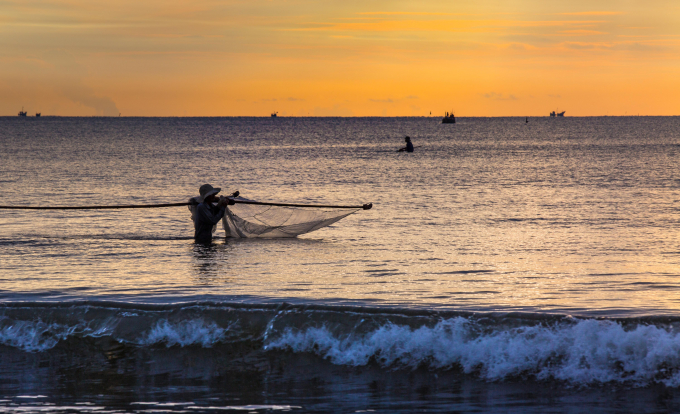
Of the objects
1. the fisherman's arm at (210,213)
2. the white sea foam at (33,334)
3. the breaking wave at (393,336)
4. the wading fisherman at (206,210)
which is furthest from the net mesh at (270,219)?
the white sea foam at (33,334)

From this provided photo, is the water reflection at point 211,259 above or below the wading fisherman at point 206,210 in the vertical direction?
below

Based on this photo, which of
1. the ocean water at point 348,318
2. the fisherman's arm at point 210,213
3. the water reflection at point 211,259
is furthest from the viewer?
the fisherman's arm at point 210,213

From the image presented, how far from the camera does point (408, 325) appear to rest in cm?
696

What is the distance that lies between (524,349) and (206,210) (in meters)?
7.25

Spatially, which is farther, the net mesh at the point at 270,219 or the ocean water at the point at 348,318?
the net mesh at the point at 270,219

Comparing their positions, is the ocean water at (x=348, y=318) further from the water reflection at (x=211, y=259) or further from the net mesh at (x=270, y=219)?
the net mesh at (x=270, y=219)

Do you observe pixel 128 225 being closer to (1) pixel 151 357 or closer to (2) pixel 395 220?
(2) pixel 395 220

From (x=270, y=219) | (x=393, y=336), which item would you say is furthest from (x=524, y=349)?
(x=270, y=219)

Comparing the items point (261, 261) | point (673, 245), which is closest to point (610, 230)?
point (673, 245)

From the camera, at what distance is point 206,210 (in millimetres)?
12219

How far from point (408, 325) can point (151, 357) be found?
2713 millimetres

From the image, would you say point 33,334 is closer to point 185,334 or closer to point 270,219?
point 185,334

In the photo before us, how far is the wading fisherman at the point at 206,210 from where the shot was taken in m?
12.0

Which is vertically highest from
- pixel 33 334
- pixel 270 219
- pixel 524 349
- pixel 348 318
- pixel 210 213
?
pixel 210 213
